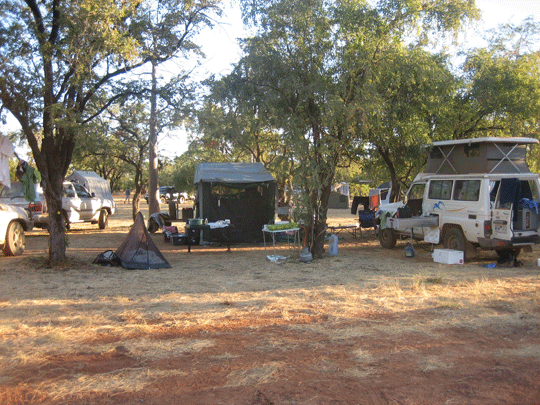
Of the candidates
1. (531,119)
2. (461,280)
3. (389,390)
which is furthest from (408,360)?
(531,119)

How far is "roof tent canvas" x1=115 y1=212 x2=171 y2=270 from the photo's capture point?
9773 mm

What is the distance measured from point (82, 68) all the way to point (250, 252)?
6453mm

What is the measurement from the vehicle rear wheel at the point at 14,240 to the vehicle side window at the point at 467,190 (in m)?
10.6

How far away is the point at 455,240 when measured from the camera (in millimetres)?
10367

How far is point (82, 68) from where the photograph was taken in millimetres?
8711

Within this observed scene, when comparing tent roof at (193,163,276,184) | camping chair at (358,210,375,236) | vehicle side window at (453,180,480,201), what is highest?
tent roof at (193,163,276,184)

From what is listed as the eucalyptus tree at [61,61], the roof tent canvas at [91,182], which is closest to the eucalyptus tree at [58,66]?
the eucalyptus tree at [61,61]

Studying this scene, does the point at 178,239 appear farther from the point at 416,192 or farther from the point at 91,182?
the point at 91,182

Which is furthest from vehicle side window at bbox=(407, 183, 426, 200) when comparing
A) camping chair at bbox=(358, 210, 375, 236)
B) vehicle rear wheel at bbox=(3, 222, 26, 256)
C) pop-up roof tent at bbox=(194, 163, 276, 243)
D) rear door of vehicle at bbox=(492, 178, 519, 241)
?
vehicle rear wheel at bbox=(3, 222, 26, 256)

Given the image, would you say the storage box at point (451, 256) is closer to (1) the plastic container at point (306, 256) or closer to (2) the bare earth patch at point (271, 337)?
(2) the bare earth patch at point (271, 337)

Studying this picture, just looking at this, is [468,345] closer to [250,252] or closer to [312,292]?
[312,292]

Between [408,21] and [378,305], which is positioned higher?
[408,21]

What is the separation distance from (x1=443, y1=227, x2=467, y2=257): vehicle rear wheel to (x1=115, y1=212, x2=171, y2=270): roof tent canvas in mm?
6411

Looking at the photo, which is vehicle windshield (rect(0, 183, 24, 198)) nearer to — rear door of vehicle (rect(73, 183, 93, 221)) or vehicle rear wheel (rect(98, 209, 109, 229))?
rear door of vehicle (rect(73, 183, 93, 221))
